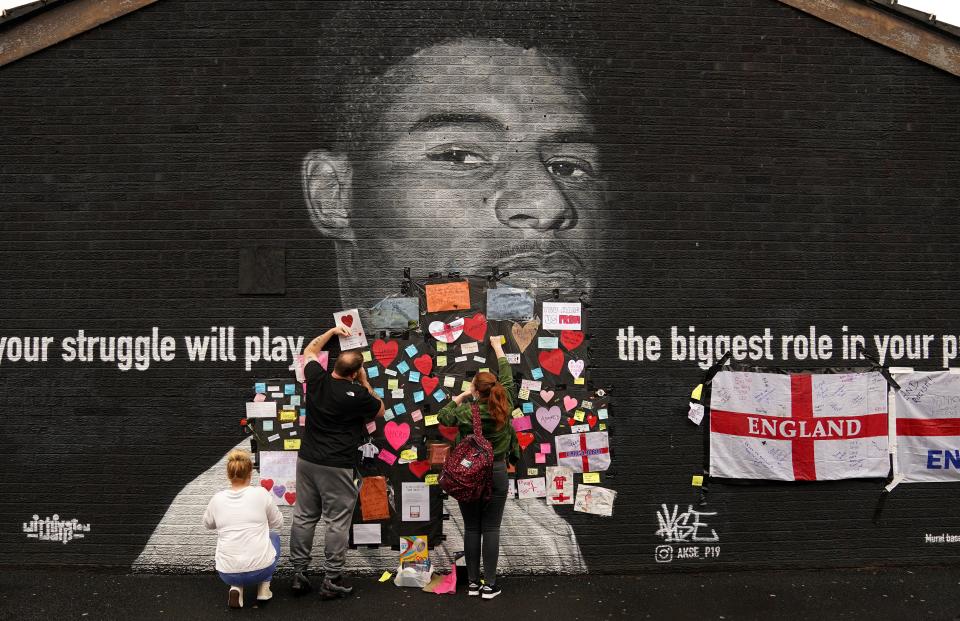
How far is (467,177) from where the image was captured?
6477 mm

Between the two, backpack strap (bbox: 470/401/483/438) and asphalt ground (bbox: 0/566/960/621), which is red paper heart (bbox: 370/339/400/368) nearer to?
backpack strap (bbox: 470/401/483/438)

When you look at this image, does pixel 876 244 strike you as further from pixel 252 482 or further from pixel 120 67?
pixel 120 67

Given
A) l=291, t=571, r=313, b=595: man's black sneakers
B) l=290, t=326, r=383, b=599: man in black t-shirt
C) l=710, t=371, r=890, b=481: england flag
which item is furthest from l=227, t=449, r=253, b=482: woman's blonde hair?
l=710, t=371, r=890, b=481: england flag

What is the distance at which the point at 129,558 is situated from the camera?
628 centimetres

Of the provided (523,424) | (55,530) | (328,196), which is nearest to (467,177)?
(328,196)

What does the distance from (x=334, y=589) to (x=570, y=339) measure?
2.77 metres

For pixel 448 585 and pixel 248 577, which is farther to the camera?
pixel 448 585

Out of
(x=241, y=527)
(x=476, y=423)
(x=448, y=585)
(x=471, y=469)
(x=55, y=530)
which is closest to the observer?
(x=241, y=527)

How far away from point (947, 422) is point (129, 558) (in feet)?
23.6

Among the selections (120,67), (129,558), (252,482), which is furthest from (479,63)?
(129,558)

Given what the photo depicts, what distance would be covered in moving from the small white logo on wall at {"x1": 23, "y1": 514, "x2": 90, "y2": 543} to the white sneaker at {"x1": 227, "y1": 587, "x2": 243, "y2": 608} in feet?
5.48

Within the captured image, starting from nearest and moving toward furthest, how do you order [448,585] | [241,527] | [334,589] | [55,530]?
[241,527] < [334,589] < [448,585] < [55,530]

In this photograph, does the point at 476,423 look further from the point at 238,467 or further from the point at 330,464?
the point at 238,467

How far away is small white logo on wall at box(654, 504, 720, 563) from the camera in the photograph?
20.9 ft
